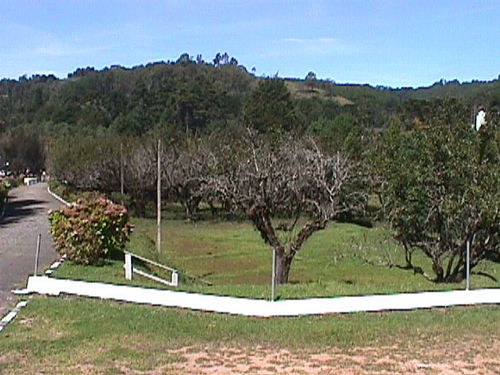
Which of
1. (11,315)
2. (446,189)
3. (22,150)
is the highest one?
(22,150)

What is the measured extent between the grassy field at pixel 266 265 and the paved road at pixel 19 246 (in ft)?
3.51

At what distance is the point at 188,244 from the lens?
32.1 metres

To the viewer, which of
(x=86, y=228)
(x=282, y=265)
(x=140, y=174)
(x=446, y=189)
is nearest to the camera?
(x=86, y=228)

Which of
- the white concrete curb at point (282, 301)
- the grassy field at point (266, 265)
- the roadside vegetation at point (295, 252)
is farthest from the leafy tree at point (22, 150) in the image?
the white concrete curb at point (282, 301)

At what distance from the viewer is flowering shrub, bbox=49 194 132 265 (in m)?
17.0

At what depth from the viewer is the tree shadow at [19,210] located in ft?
112

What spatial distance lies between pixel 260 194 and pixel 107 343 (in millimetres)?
11894

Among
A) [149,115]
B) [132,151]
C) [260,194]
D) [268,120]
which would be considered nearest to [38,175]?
[149,115]

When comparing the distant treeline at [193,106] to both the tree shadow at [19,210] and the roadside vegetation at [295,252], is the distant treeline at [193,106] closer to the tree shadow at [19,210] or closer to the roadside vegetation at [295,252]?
the roadside vegetation at [295,252]

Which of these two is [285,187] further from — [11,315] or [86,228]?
[11,315]

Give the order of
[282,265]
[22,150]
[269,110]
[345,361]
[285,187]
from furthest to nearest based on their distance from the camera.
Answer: [22,150] < [269,110] < [285,187] < [282,265] < [345,361]

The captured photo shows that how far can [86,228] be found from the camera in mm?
17016

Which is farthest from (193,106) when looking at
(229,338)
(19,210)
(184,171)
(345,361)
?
(345,361)

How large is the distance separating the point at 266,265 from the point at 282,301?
1504cm
